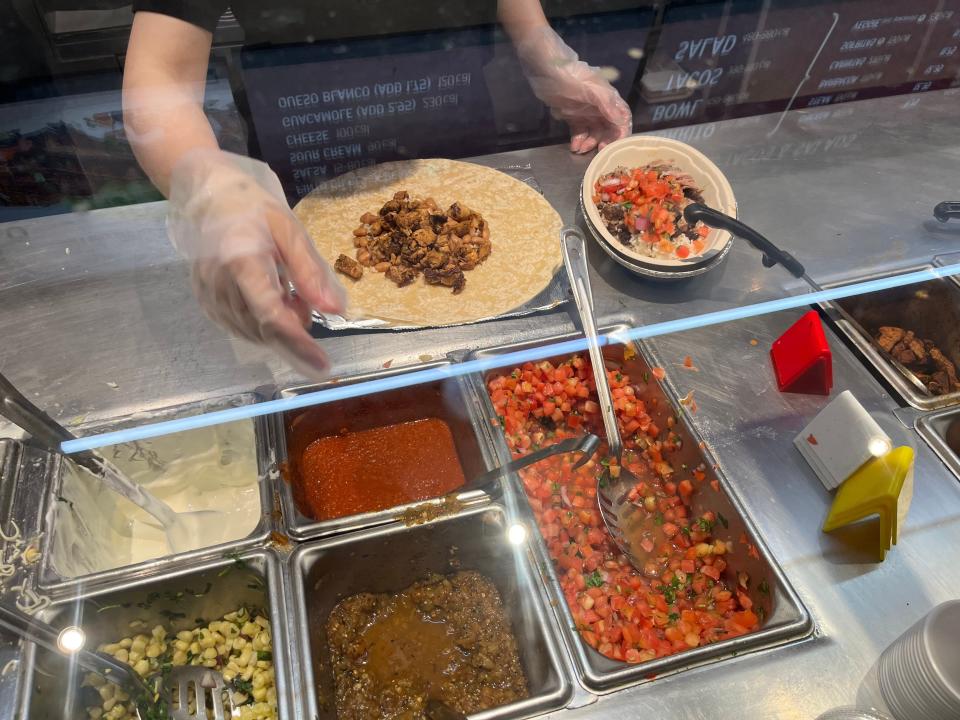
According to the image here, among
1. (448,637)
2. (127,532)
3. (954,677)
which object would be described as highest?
(127,532)

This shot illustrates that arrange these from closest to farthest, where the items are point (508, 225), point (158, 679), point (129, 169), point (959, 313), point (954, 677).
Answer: point (954, 677)
point (158, 679)
point (129, 169)
point (959, 313)
point (508, 225)

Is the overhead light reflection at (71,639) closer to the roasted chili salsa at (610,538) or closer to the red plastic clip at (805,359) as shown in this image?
the roasted chili salsa at (610,538)

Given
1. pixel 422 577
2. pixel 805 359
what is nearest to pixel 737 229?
pixel 805 359

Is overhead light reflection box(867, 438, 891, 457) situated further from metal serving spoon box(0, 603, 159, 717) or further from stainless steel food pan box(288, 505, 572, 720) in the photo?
metal serving spoon box(0, 603, 159, 717)

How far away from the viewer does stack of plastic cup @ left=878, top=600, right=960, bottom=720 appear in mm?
1029

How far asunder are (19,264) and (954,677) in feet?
8.18

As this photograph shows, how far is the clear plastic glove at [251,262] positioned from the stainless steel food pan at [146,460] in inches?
13.0

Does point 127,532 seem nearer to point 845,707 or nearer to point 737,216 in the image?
point 845,707

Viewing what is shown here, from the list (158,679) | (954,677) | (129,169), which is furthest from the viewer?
(129,169)

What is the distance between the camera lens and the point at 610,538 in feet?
5.05

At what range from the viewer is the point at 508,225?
212 centimetres

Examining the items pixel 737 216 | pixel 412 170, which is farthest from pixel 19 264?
pixel 737 216

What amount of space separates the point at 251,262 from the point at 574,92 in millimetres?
1578

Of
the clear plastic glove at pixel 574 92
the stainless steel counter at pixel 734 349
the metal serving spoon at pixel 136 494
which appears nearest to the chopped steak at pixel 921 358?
the stainless steel counter at pixel 734 349
